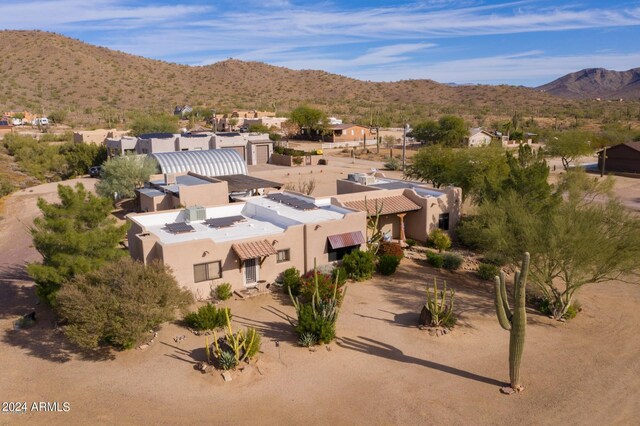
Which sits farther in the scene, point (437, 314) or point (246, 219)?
point (246, 219)

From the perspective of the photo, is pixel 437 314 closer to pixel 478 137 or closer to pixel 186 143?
pixel 186 143

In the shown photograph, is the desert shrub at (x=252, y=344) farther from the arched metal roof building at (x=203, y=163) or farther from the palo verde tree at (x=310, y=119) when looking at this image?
→ the palo verde tree at (x=310, y=119)

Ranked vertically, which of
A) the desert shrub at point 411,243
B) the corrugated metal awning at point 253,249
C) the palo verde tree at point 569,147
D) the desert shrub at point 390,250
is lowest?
the desert shrub at point 411,243

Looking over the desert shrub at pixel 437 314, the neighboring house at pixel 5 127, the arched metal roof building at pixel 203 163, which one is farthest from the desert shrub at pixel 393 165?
the neighboring house at pixel 5 127

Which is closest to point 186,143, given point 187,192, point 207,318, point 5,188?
point 5,188

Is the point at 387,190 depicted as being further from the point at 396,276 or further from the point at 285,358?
the point at 285,358

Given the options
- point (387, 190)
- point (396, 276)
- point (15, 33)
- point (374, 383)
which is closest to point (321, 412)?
point (374, 383)
